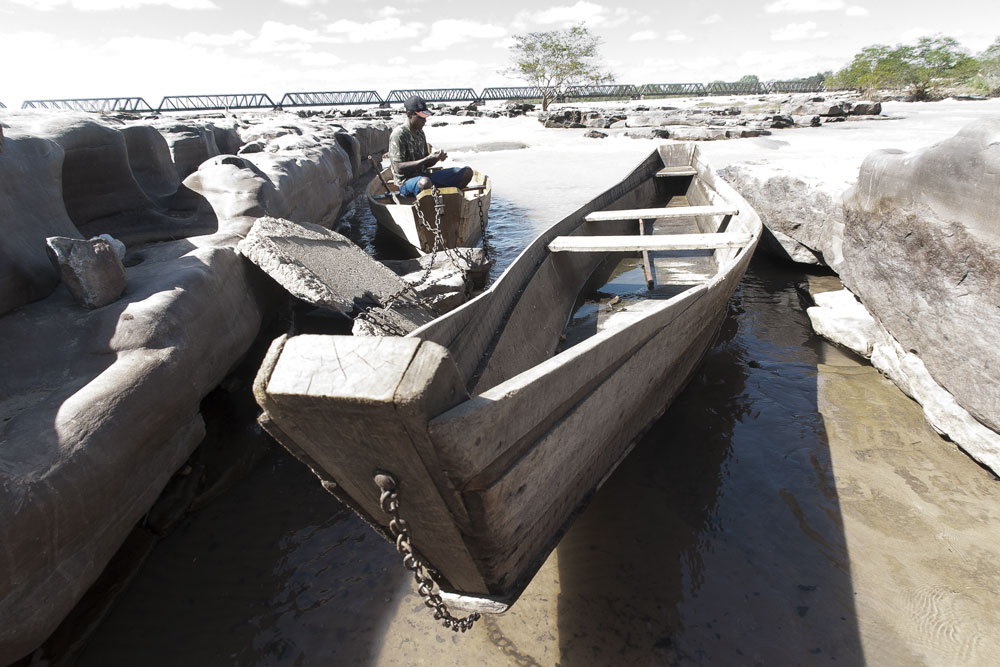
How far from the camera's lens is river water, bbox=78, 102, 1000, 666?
7.82 ft

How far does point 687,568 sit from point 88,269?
3.93 meters

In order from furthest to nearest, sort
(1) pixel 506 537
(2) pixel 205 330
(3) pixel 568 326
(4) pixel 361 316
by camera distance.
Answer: (3) pixel 568 326, (4) pixel 361 316, (2) pixel 205 330, (1) pixel 506 537

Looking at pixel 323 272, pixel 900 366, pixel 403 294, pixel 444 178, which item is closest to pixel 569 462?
pixel 403 294

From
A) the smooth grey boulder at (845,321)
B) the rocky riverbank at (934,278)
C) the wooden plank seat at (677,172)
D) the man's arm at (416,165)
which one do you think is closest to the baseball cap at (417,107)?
the man's arm at (416,165)

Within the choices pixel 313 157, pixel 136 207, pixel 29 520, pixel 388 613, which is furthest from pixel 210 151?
pixel 388 613

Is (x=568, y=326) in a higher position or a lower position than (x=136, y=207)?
lower

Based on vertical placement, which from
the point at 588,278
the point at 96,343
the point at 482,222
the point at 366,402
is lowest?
the point at 482,222

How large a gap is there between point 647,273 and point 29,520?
491 cm

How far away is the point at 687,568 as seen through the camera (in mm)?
2744

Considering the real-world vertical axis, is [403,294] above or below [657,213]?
below

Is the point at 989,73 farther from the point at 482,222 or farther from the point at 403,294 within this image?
the point at 403,294

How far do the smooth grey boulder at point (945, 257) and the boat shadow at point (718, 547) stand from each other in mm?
845

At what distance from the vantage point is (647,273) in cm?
529

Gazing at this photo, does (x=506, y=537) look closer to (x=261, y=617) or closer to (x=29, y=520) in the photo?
(x=261, y=617)
